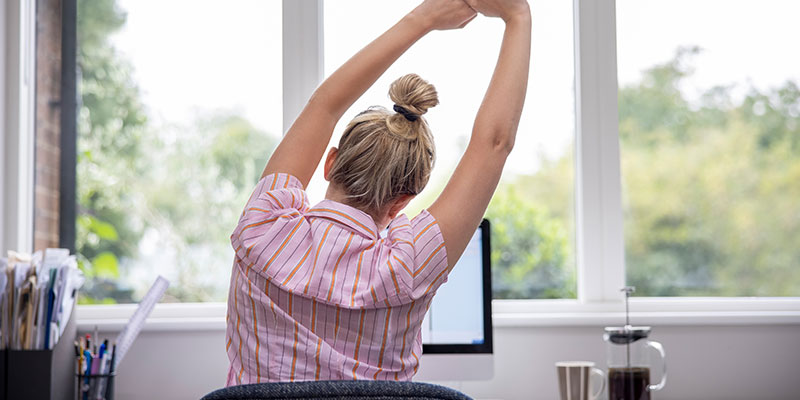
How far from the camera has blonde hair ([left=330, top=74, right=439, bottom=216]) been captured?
3.55 feet

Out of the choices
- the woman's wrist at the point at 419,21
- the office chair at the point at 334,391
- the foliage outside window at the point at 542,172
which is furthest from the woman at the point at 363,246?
the foliage outside window at the point at 542,172

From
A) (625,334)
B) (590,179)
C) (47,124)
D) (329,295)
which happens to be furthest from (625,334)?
(47,124)

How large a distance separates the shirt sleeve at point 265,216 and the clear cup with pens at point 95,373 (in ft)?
3.57

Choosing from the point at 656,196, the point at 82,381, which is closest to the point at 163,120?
the point at 82,381

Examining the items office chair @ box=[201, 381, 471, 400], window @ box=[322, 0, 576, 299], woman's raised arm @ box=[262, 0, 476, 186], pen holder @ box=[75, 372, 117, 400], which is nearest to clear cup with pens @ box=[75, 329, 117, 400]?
pen holder @ box=[75, 372, 117, 400]

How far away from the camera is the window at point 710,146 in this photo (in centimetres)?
238

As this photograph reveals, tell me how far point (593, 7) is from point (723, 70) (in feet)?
1.50

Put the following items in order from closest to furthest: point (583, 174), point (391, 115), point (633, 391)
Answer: point (391, 115) < point (633, 391) < point (583, 174)

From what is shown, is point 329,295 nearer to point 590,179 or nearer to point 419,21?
point 419,21

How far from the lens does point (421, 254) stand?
39.1 inches

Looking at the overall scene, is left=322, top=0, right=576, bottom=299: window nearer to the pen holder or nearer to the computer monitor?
the computer monitor

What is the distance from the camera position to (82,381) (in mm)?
1941

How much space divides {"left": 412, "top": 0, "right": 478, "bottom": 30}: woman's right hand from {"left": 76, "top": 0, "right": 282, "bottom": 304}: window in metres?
1.24

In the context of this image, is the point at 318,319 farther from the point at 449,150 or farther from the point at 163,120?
the point at 163,120
